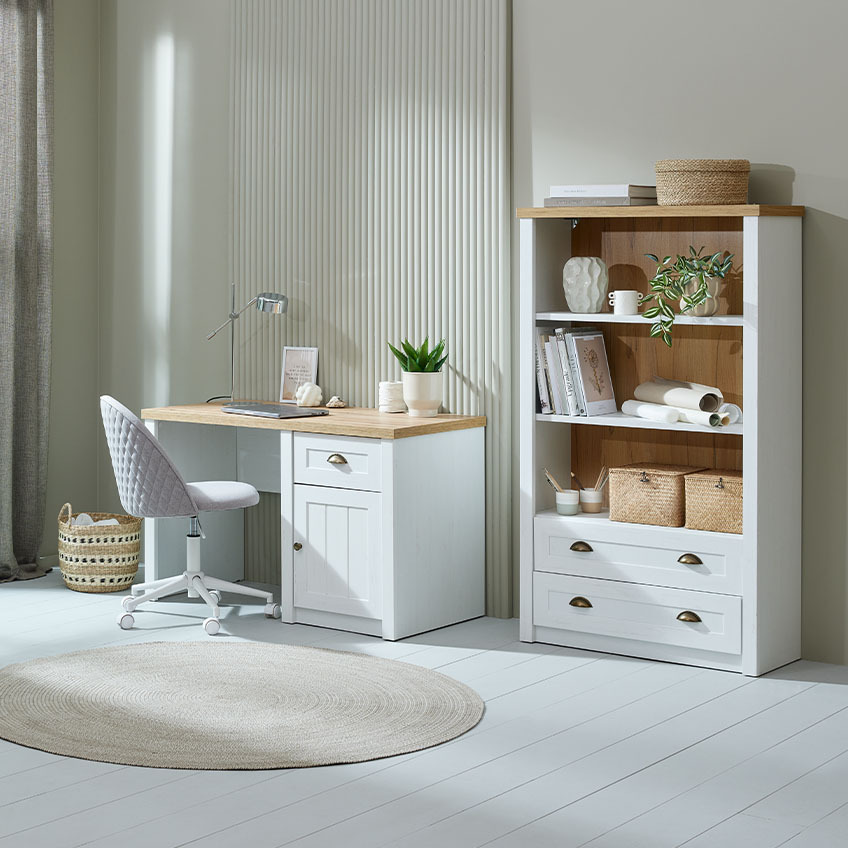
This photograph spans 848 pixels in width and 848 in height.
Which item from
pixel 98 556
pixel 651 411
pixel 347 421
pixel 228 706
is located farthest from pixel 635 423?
pixel 98 556

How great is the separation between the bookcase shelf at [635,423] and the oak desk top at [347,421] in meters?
0.37

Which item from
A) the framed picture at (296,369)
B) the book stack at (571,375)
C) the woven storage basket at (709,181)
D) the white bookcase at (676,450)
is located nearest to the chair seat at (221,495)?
the framed picture at (296,369)

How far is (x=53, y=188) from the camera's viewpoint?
18.4ft

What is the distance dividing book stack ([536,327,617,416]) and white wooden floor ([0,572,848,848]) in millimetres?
872

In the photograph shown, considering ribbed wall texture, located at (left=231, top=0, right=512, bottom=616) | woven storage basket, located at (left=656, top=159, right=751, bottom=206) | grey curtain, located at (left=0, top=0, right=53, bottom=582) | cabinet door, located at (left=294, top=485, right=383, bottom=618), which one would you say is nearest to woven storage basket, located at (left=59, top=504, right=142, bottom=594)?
grey curtain, located at (left=0, top=0, right=53, bottom=582)

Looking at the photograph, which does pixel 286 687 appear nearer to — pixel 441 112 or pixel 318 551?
pixel 318 551

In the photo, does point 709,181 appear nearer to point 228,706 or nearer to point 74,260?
point 228,706

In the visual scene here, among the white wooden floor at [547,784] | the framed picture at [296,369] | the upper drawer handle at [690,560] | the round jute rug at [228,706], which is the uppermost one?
the framed picture at [296,369]

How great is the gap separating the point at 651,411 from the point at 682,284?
41 cm

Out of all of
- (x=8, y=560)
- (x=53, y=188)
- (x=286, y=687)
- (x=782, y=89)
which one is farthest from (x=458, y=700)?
(x=53, y=188)

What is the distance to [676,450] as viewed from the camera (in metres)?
4.34

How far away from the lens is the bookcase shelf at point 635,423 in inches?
Result: 155

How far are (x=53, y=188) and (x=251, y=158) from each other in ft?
3.19

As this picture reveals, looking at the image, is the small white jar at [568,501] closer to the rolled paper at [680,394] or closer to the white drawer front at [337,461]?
the rolled paper at [680,394]
